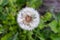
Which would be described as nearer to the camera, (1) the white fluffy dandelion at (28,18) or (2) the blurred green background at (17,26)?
(1) the white fluffy dandelion at (28,18)

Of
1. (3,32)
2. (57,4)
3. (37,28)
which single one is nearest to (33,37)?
(37,28)

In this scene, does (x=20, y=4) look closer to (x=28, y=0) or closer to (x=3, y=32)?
(x=28, y=0)

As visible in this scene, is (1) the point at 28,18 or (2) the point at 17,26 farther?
(2) the point at 17,26

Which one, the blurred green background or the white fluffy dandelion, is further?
the blurred green background
